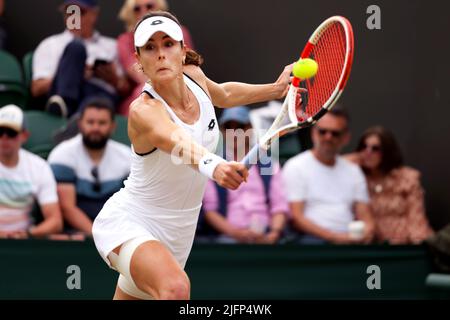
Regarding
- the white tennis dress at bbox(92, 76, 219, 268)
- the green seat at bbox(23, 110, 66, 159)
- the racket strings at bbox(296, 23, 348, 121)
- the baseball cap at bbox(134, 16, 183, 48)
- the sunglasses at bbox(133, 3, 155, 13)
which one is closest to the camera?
the baseball cap at bbox(134, 16, 183, 48)

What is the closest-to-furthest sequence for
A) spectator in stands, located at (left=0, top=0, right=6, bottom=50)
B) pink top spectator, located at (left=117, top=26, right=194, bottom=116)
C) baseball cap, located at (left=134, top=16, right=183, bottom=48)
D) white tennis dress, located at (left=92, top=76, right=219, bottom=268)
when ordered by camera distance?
baseball cap, located at (left=134, top=16, right=183, bottom=48) < white tennis dress, located at (left=92, top=76, right=219, bottom=268) < pink top spectator, located at (left=117, top=26, right=194, bottom=116) < spectator in stands, located at (left=0, top=0, right=6, bottom=50)

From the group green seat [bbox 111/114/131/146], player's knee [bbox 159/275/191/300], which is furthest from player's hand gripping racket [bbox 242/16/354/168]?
green seat [bbox 111/114/131/146]

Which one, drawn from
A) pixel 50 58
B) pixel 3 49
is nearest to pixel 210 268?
pixel 50 58

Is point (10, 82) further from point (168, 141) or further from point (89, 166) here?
point (168, 141)

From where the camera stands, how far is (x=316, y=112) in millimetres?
4867

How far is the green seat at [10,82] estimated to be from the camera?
7.71 m

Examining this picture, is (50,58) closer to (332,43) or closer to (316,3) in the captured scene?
(316,3)

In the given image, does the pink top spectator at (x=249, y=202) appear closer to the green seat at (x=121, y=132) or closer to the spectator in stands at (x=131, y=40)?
the green seat at (x=121, y=132)

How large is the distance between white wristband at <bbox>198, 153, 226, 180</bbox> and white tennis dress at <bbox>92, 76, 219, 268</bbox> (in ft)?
1.62

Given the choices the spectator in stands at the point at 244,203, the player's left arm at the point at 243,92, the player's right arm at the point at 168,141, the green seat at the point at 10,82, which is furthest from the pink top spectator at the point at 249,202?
the player's right arm at the point at 168,141

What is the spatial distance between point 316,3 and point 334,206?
5.13 feet

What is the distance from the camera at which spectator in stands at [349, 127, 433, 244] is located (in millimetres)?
7535

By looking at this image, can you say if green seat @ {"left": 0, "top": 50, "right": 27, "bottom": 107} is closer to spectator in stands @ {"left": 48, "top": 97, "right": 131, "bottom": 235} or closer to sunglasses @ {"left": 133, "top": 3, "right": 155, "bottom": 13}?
spectator in stands @ {"left": 48, "top": 97, "right": 131, "bottom": 235}
